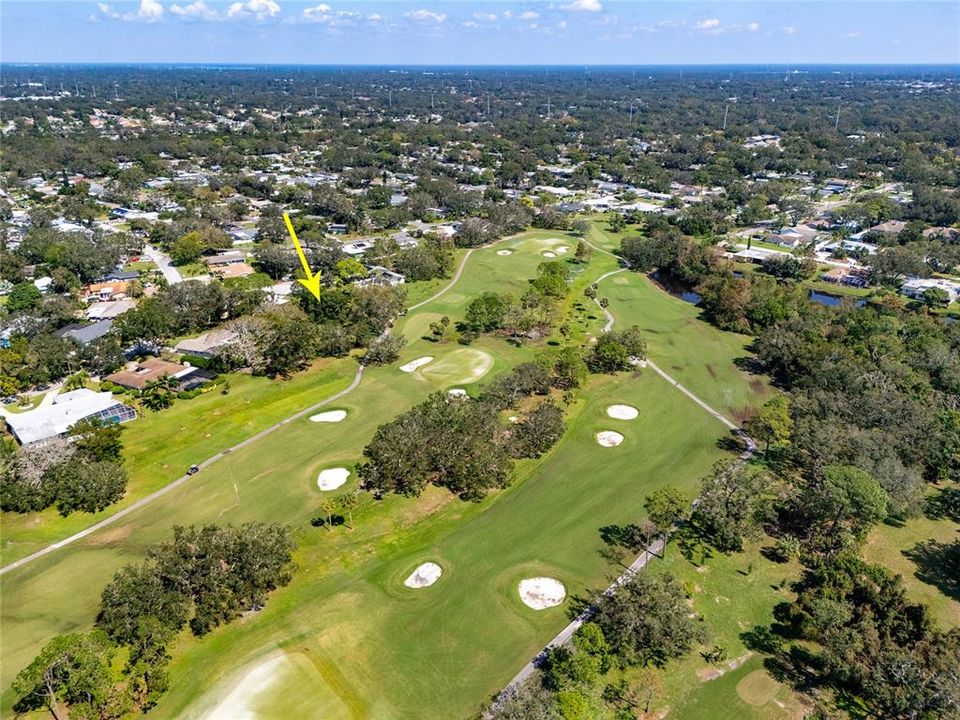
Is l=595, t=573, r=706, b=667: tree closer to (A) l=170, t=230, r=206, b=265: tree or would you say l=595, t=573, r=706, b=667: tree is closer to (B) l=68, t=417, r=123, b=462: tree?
(B) l=68, t=417, r=123, b=462: tree

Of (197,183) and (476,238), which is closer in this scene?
(476,238)

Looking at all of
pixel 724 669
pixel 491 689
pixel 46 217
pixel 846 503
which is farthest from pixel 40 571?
pixel 46 217

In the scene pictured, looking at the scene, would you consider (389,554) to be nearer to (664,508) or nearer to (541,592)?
(541,592)

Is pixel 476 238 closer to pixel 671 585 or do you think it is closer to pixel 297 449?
pixel 297 449

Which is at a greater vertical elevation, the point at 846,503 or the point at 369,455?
the point at 846,503

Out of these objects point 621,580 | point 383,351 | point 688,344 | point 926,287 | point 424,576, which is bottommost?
point 688,344

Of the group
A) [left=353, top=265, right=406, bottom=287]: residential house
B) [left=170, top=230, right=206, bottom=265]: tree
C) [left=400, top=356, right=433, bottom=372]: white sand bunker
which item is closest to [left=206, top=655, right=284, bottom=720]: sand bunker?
[left=400, top=356, right=433, bottom=372]: white sand bunker

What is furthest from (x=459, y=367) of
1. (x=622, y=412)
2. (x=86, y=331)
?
(x=86, y=331)
